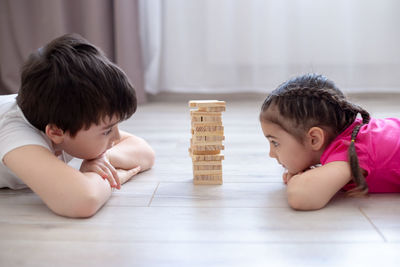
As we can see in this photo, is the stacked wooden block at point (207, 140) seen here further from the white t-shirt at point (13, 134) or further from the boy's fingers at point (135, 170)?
the white t-shirt at point (13, 134)

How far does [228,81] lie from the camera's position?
2.71 meters

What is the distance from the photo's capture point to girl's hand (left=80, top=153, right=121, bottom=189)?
3.59 ft

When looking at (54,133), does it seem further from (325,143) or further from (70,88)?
(325,143)

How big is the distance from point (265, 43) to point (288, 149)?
167 cm

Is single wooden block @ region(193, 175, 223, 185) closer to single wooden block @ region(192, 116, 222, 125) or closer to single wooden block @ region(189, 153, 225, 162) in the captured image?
single wooden block @ region(189, 153, 225, 162)

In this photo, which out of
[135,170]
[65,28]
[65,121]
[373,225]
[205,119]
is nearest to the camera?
[373,225]

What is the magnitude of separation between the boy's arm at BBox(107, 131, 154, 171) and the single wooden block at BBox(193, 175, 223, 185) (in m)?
0.20

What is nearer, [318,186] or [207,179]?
[318,186]

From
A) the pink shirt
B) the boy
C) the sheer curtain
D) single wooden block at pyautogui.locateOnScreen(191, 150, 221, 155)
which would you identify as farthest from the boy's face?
the sheer curtain

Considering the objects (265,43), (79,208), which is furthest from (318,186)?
(265,43)

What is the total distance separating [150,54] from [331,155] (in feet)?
6.16

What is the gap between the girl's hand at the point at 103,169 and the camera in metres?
1.09

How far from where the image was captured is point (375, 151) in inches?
39.9

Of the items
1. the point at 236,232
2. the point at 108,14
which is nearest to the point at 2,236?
the point at 236,232
